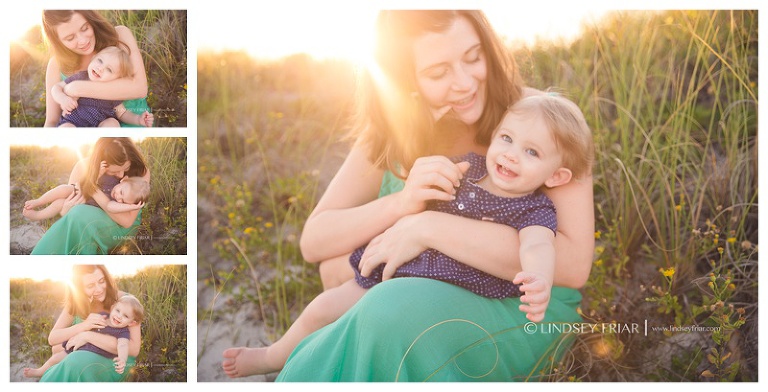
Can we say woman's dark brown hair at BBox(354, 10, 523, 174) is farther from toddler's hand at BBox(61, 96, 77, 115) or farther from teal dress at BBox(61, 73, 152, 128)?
toddler's hand at BBox(61, 96, 77, 115)

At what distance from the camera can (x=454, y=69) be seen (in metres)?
2.70

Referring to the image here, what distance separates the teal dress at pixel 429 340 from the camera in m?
2.54

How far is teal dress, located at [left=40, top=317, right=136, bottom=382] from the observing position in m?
2.90

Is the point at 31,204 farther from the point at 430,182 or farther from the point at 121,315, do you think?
the point at 430,182

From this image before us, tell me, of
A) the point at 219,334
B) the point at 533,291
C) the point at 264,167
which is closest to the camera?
the point at 533,291

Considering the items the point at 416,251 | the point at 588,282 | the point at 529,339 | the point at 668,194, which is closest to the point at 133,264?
the point at 416,251

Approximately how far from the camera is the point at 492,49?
275cm

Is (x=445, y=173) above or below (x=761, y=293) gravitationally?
above

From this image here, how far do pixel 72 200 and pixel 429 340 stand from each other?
138 cm

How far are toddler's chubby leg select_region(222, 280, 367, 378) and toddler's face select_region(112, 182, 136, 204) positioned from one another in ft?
2.15

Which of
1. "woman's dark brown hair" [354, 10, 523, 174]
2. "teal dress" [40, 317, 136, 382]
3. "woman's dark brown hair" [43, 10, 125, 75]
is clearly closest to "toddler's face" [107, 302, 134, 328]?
"teal dress" [40, 317, 136, 382]

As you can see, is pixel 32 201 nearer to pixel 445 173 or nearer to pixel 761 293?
pixel 445 173

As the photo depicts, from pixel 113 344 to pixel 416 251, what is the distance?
1.17 m

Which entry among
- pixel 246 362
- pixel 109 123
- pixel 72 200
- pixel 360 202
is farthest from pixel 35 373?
pixel 360 202
